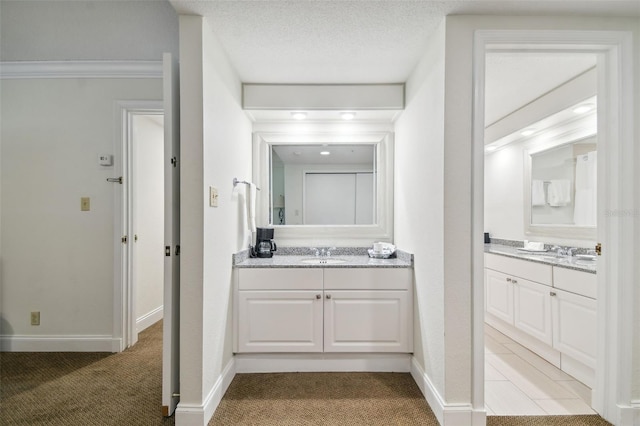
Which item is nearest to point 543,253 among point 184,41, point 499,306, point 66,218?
point 499,306

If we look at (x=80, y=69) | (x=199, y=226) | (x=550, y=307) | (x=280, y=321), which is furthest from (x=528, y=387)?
(x=80, y=69)

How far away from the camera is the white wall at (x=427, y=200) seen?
1712mm

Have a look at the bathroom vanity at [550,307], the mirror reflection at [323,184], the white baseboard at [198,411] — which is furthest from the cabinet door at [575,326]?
the white baseboard at [198,411]

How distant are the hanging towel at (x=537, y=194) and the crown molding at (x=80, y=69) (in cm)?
399

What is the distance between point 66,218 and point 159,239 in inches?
37.6

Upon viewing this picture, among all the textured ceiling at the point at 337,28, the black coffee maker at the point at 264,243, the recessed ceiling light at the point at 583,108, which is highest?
the textured ceiling at the point at 337,28

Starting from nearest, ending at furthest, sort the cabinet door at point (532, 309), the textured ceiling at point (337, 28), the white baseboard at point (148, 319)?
the textured ceiling at point (337, 28), the cabinet door at point (532, 309), the white baseboard at point (148, 319)

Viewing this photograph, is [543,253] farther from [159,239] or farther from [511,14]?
[159,239]

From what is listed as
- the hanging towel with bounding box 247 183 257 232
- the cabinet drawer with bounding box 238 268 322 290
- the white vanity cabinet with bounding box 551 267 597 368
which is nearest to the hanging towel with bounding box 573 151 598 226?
the white vanity cabinet with bounding box 551 267 597 368

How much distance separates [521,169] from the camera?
3.50 metres

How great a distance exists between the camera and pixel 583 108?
97.9 inches

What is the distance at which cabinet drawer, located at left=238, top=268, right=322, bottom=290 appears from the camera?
2.21m

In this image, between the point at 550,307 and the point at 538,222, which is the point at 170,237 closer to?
the point at 550,307

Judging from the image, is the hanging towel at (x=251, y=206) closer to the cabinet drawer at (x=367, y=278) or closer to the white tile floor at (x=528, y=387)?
the cabinet drawer at (x=367, y=278)
